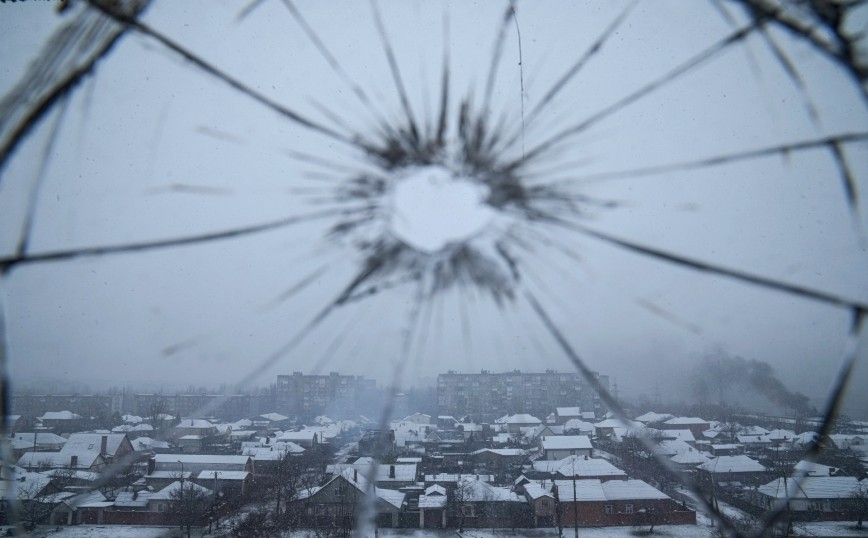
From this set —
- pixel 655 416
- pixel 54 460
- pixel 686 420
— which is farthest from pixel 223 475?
pixel 686 420

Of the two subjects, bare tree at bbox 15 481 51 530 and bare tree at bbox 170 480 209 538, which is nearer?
bare tree at bbox 15 481 51 530

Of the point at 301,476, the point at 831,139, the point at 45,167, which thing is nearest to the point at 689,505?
the point at 301,476

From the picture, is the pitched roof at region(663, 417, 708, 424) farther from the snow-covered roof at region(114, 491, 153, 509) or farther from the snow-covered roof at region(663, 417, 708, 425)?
the snow-covered roof at region(114, 491, 153, 509)

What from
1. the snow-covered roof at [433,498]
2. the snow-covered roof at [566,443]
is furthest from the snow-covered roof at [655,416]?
the snow-covered roof at [433,498]

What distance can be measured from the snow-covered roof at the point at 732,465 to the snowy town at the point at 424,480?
3 cm

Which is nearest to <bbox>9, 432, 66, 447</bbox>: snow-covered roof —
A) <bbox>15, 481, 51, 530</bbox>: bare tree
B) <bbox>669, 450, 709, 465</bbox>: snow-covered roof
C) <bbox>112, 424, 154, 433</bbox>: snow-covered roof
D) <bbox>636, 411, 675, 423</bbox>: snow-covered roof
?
<bbox>112, 424, 154, 433</bbox>: snow-covered roof

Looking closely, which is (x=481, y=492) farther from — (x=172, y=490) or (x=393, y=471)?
(x=172, y=490)

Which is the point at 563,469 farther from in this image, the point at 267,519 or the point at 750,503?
the point at 267,519

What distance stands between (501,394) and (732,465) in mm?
10610

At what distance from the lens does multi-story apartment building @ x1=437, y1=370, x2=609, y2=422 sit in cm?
1764

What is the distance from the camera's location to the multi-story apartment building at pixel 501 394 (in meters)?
17.6

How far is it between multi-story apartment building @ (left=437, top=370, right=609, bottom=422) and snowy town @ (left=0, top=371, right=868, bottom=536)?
289cm

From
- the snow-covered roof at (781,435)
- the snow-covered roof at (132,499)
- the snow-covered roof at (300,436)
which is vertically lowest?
the snow-covered roof at (132,499)

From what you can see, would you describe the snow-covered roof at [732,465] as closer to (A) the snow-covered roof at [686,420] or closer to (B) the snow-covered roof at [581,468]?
(B) the snow-covered roof at [581,468]
